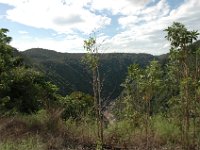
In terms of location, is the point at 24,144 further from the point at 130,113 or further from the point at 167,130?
the point at 167,130

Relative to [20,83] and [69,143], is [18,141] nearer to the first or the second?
[69,143]

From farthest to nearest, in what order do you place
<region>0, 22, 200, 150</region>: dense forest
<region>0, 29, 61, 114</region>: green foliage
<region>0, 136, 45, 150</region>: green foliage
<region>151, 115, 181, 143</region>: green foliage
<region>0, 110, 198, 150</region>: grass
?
1. <region>0, 29, 61, 114</region>: green foliage
2. <region>151, 115, 181, 143</region>: green foliage
3. <region>0, 110, 198, 150</region>: grass
4. <region>0, 22, 200, 150</region>: dense forest
5. <region>0, 136, 45, 150</region>: green foliage

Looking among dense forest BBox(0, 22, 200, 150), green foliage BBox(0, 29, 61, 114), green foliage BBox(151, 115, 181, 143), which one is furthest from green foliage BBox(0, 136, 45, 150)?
green foliage BBox(151, 115, 181, 143)

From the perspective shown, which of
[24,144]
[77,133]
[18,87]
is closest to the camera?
[24,144]

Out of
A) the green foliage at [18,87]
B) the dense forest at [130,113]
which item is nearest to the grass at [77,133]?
the dense forest at [130,113]

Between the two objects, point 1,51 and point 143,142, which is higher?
point 1,51

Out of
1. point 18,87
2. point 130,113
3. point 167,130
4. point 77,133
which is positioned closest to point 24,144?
point 77,133

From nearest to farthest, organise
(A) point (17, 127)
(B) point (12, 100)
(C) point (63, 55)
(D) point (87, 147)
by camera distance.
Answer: (D) point (87, 147) < (A) point (17, 127) < (B) point (12, 100) < (C) point (63, 55)

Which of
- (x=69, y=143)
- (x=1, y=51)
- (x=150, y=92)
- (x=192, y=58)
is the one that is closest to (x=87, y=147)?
(x=69, y=143)

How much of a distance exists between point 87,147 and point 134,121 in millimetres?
1625

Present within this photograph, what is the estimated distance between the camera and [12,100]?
1423 centimetres

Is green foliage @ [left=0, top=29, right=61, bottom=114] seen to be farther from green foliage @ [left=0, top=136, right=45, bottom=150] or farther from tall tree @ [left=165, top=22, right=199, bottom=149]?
tall tree @ [left=165, top=22, right=199, bottom=149]

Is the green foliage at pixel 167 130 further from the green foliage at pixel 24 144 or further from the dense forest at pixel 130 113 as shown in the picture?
the green foliage at pixel 24 144

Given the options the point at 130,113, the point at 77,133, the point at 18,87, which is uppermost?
the point at 18,87
